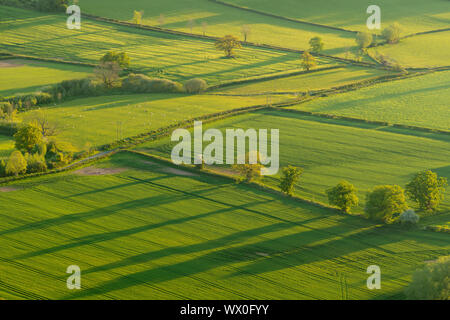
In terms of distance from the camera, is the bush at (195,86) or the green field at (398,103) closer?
the green field at (398,103)

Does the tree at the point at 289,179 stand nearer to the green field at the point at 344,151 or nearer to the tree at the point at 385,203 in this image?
the green field at the point at 344,151

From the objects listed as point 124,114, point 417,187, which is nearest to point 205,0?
point 124,114

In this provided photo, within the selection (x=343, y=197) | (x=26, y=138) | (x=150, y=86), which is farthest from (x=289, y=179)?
(x=150, y=86)

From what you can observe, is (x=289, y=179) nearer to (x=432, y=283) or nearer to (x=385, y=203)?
(x=385, y=203)

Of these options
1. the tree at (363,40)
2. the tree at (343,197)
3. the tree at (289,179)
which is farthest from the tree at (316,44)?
the tree at (343,197)

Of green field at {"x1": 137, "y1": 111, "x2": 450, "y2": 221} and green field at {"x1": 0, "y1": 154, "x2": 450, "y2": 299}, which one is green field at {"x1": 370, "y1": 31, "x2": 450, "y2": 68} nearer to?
green field at {"x1": 137, "y1": 111, "x2": 450, "y2": 221}

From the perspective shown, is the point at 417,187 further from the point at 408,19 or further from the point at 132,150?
the point at 408,19

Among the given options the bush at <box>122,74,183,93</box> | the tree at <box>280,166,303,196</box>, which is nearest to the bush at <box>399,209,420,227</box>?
the tree at <box>280,166,303,196</box>
